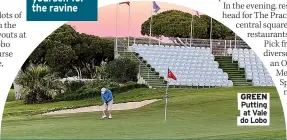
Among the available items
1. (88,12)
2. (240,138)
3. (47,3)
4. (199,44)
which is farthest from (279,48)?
(199,44)

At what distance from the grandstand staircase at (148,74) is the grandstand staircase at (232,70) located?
17.7 ft

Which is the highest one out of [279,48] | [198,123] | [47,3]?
[47,3]

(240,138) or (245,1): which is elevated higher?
(245,1)

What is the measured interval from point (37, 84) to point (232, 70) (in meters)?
15.0

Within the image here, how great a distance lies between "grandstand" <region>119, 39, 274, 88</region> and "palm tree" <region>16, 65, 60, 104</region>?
6.72 m

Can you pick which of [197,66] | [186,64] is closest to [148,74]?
[186,64]

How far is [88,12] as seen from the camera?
46.7ft

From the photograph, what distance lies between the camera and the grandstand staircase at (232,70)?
138ft

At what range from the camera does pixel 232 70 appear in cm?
4388

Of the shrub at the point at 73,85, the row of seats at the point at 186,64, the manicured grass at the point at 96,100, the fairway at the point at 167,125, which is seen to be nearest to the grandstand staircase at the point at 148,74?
the row of seats at the point at 186,64

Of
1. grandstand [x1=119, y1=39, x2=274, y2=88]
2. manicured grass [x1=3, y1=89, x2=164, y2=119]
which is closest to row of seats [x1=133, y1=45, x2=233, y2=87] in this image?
grandstand [x1=119, y1=39, x2=274, y2=88]

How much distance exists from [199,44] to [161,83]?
9.49m

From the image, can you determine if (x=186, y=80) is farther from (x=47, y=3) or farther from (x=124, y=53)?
(x=47, y=3)

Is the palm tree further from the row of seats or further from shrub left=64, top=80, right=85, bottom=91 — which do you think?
the row of seats
